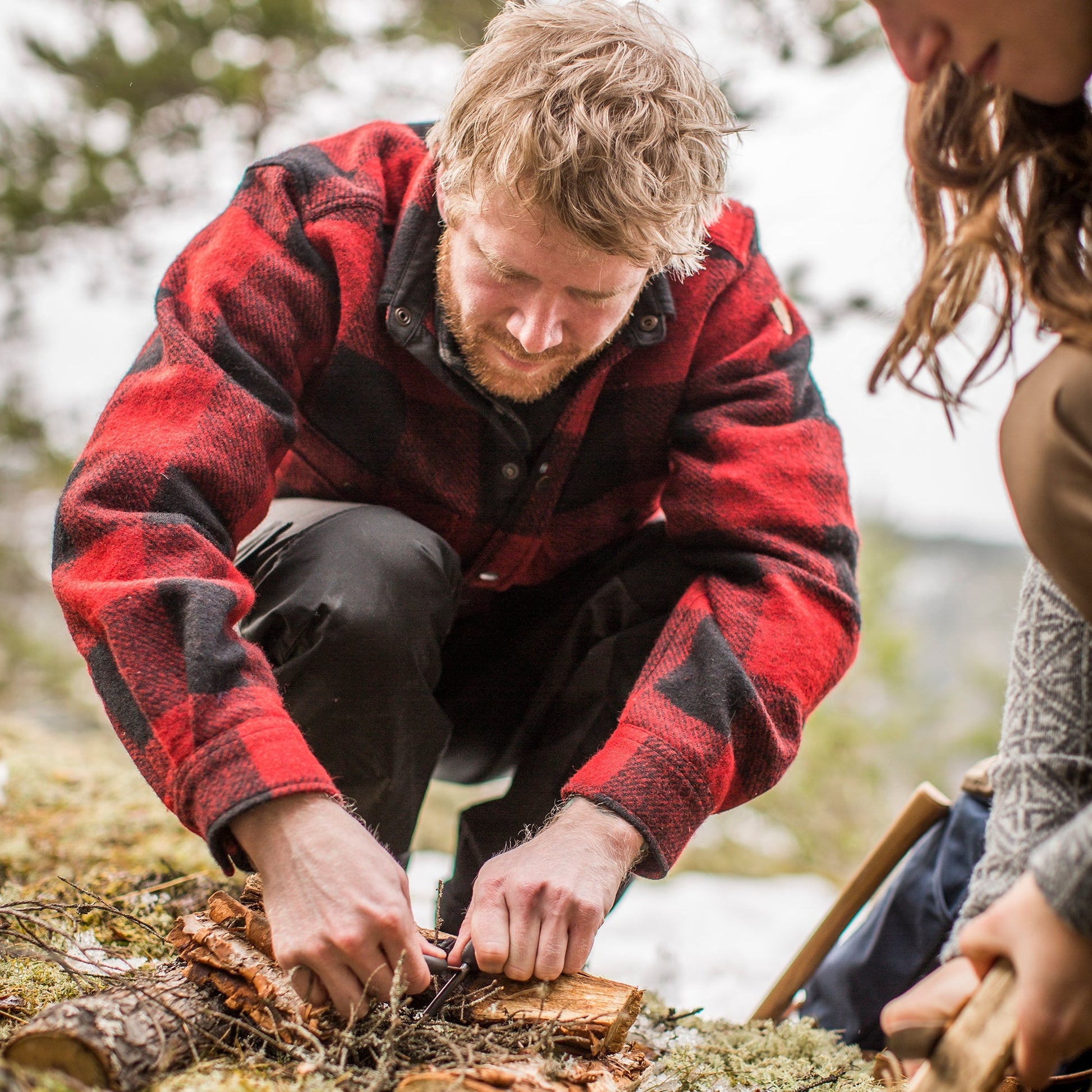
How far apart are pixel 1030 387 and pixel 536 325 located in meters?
0.83

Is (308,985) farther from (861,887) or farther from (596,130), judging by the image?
(596,130)

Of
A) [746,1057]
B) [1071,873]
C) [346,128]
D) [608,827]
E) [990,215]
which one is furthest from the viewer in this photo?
[346,128]

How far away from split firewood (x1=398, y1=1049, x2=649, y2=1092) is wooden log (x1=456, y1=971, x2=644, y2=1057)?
3 cm

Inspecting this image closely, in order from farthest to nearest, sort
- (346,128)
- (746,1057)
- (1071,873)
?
(346,128), (746,1057), (1071,873)

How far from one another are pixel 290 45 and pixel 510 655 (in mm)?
4129

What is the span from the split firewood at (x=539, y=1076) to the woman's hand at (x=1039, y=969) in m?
0.51

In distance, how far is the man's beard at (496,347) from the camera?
5.46ft

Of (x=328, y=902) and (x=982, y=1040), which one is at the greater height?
(x=982, y=1040)

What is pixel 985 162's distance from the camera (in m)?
1.12

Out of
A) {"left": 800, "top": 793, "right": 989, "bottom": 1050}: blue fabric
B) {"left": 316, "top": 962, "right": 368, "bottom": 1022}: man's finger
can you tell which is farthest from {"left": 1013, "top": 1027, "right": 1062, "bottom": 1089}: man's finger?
{"left": 800, "top": 793, "right": 989, "bottom": 1050}: blue fabric

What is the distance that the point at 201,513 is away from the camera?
1393 mm

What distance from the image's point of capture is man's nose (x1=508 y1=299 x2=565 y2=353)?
1594mm

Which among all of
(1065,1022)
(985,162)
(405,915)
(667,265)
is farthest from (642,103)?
(1065,1022)

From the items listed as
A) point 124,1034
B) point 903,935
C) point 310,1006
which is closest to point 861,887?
point 903,935
